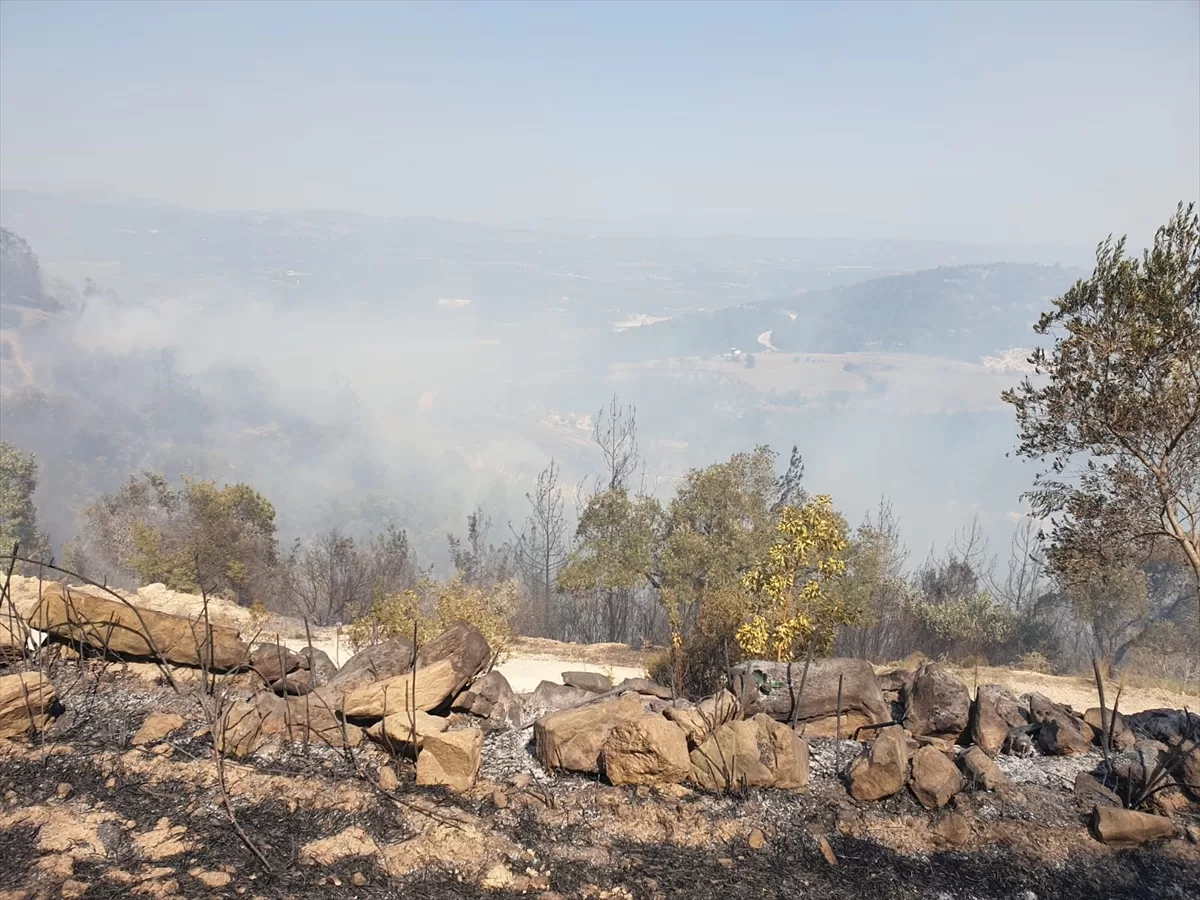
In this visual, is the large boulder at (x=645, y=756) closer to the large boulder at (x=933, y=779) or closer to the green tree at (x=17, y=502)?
the large boulder at (x=933, y=779)

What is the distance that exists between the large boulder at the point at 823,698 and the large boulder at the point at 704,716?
574 mm

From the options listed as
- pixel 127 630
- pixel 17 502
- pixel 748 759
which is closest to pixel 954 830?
pixel 748 759

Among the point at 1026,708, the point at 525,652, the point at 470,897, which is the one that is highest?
the point at 470,897

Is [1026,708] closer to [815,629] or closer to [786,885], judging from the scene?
[815,629]

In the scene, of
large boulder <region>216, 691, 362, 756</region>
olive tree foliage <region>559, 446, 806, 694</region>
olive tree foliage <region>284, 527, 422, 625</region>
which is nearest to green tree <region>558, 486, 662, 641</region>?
olive tree foliage <region>559, 446, 806, 694</region>

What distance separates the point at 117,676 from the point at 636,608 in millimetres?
41879

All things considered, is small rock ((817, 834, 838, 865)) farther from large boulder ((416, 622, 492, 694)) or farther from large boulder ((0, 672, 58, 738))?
large boulder ((0, 672, 58, 738))

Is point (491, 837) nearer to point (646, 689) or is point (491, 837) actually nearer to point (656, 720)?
point (656, 720)

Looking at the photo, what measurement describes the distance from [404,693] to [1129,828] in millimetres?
9049

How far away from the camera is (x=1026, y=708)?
45.5ft

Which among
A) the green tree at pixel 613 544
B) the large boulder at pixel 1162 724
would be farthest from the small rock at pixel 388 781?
the green tree at pixel 613 544

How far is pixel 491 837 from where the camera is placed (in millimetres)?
9070

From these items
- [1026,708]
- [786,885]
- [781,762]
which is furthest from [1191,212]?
[786,885]

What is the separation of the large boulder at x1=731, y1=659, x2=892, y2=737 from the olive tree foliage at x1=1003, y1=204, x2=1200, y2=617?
714 cm
